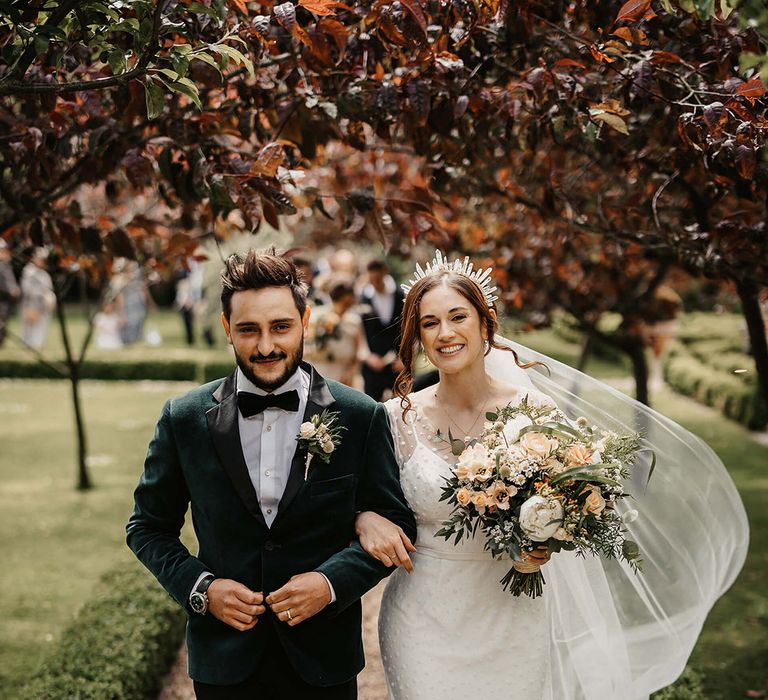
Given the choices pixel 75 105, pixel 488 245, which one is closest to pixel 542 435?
pixel 75 105

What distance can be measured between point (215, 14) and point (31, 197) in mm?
1549

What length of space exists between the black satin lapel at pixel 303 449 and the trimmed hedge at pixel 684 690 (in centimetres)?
242

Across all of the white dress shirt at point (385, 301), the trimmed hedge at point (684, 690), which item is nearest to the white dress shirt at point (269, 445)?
the trimmed hedge at point (684, 690)

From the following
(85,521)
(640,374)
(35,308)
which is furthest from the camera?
(35,308)

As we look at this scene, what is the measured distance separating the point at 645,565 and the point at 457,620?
979 millimetres

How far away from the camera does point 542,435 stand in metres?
2.69

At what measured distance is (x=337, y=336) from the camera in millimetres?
7973

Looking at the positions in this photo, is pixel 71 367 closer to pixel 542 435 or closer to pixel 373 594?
→ pixel 373 594

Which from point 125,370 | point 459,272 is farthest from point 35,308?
point 459,272

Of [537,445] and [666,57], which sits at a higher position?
[666,57]

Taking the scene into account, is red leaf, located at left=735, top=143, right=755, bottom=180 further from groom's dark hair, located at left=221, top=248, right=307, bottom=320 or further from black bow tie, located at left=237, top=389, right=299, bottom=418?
black bow tie, located at left=237, top=389, right=299, bottom=418

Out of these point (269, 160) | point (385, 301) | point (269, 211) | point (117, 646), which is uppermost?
point (269, 160)

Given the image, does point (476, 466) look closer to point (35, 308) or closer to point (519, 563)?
point (519, 563)

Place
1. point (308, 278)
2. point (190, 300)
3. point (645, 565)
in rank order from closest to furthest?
point (308, 278)
point (645, 565)
point (190, 300)
